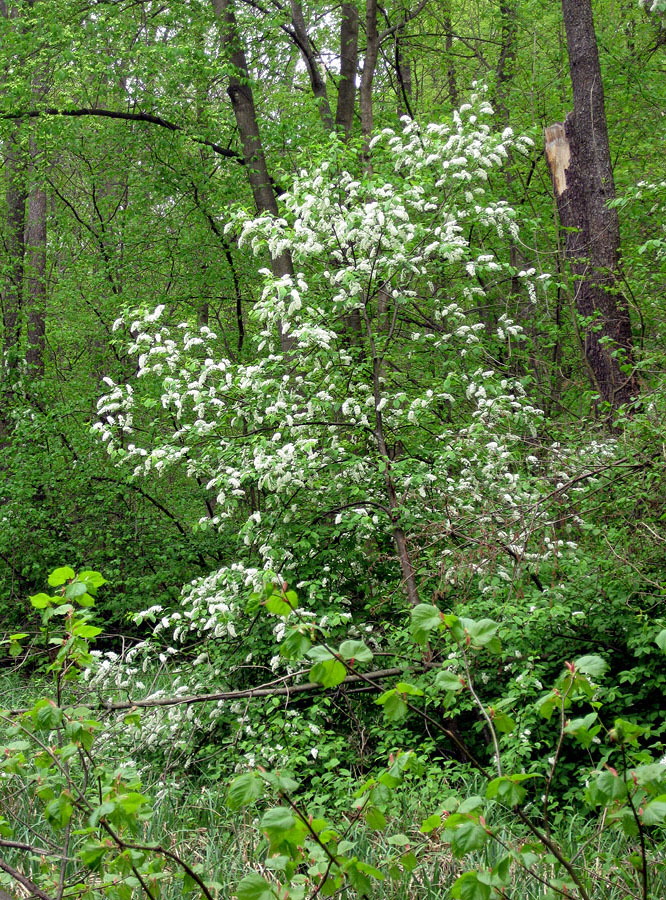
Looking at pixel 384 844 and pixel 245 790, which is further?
pixel 384 844

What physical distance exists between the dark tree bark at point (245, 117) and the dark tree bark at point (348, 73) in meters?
1.00

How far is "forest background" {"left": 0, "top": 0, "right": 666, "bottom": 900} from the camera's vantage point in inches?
113

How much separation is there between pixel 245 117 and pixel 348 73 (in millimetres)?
1311

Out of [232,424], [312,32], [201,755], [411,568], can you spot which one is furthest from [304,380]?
[312,32]

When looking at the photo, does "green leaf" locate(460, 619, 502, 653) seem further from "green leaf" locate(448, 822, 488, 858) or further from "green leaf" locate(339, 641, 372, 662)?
"green leaf" locate(448, 822, 488, 858)

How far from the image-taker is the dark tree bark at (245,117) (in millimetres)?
9867

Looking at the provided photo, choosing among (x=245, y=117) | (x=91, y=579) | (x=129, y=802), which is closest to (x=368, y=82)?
(x=245, y=117)

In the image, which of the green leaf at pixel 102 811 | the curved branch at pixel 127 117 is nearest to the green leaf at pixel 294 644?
the green leaf at pixel 102 811

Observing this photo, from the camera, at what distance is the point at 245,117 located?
1006cm

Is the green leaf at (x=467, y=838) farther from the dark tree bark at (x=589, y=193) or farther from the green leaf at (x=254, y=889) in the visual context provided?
the dark tree bark at (x=589, y=193)

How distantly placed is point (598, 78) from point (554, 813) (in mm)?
7592

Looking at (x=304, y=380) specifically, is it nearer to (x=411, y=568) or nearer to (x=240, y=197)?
(x=411, y=568)

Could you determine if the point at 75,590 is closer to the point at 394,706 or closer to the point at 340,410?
the point at 394,706

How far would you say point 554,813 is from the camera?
15.4 ft
